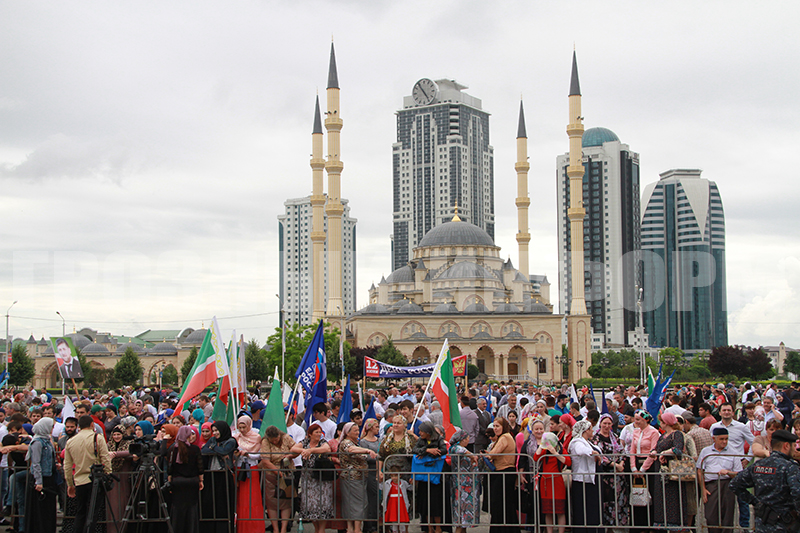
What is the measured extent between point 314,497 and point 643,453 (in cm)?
377

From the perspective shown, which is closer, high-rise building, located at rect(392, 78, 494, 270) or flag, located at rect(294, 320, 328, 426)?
flag, located at rect(294, 320, 328, 426)

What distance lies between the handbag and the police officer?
209cm

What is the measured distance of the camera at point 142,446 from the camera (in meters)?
8.49

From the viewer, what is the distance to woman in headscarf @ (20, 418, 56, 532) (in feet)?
29.4

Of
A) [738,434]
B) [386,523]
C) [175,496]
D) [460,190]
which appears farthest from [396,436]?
[460,190]

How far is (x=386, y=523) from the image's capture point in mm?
8820

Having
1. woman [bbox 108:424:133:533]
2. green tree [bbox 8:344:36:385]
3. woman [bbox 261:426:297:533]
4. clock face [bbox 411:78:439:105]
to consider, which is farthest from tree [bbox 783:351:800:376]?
woman [bbox 108:424:133:533]

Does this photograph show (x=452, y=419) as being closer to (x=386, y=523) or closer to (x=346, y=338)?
(x=386, y=523)

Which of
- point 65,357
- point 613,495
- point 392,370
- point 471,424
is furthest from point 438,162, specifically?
point 613,495

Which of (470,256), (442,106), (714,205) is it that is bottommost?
(470,256)

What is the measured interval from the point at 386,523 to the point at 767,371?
5029 cm

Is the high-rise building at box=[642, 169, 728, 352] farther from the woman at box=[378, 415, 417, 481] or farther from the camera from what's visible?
the camera

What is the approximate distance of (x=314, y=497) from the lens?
29.1 feet

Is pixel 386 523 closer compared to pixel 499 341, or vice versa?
pixel 386 523
